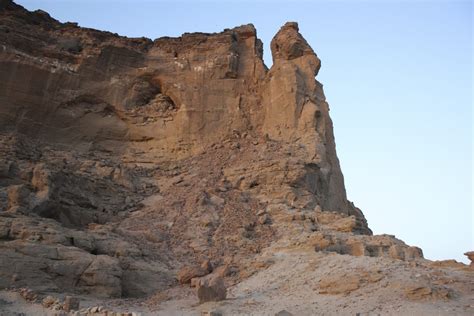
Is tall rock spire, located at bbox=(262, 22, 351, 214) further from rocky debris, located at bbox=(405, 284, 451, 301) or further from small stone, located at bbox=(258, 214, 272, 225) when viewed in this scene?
rocky debris, located at bbox=(405, 284, 451, 301)

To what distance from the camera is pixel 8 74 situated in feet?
59.1

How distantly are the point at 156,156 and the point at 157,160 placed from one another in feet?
0.69

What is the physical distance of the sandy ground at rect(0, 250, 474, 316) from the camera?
9141mm

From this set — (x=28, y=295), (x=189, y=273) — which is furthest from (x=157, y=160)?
(x=28, y=295)

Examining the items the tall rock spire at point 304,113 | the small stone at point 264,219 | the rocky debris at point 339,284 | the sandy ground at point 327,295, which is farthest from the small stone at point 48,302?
the tall rock spire at point 304,113

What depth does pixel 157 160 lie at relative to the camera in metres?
18.8

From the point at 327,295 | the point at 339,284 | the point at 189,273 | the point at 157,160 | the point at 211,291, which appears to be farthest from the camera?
the point at 157,160

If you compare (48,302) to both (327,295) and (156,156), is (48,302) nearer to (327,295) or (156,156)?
(327,295)

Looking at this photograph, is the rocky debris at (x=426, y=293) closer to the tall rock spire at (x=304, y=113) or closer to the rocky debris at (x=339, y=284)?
the rocky debris at (x=339, y=284)

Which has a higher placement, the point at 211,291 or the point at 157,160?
the point at 157,160

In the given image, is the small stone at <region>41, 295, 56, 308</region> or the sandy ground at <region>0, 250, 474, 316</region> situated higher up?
the sandy ground at <region>0, 250, 474, 316</region>

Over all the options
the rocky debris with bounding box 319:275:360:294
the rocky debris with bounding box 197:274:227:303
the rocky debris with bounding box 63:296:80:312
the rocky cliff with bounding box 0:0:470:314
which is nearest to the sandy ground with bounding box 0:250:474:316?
the rocky debris with bounding box 319:275:360:294

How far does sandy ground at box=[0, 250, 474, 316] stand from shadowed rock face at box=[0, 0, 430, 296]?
0.89 metres

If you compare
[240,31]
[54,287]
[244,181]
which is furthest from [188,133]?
[54,287]
